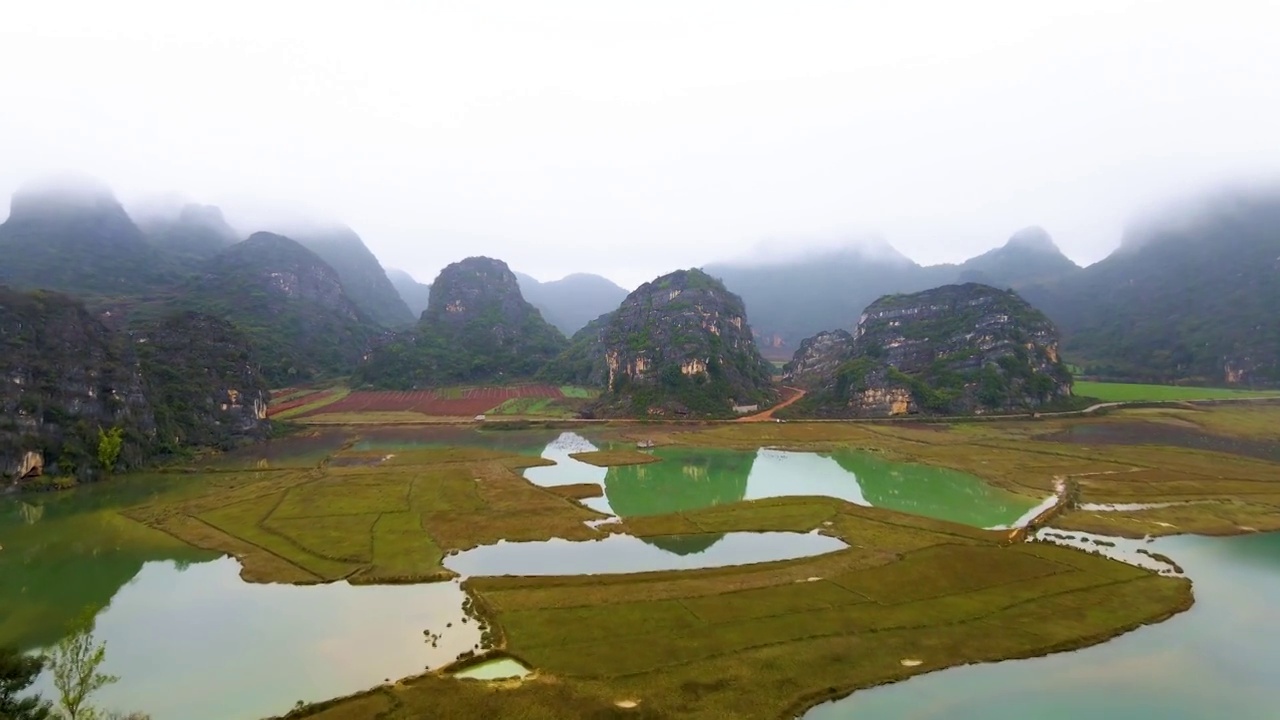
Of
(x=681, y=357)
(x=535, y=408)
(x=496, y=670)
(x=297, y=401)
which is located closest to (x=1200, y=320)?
(x=681, y=357)

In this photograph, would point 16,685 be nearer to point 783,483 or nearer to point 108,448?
point 783,483

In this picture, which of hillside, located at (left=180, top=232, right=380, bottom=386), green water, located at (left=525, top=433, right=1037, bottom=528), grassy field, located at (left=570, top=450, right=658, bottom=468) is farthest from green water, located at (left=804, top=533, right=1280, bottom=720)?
hillside, located at (left=180, top=232, right=380, bottom=386)

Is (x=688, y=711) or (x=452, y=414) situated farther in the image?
(x=452, y=414)

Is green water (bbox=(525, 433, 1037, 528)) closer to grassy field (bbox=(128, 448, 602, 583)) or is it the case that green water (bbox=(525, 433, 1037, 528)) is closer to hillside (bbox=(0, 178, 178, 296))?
grassy field (bbox=(128, 448, 602, 583))

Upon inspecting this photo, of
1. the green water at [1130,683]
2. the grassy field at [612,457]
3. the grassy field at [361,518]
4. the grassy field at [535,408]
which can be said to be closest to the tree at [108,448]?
the grassy field at [361,518]

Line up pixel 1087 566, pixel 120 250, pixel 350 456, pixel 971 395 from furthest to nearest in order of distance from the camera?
1. pixel 120 250
2. pixel 971 395
3. pixel 350 456
4. pixel 1087 566

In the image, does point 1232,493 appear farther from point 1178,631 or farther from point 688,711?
point 688,711

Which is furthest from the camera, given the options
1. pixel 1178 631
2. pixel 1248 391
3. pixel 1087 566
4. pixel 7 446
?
pixel 1248 391

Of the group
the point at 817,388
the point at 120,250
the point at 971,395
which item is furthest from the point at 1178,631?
the point at 120,250
